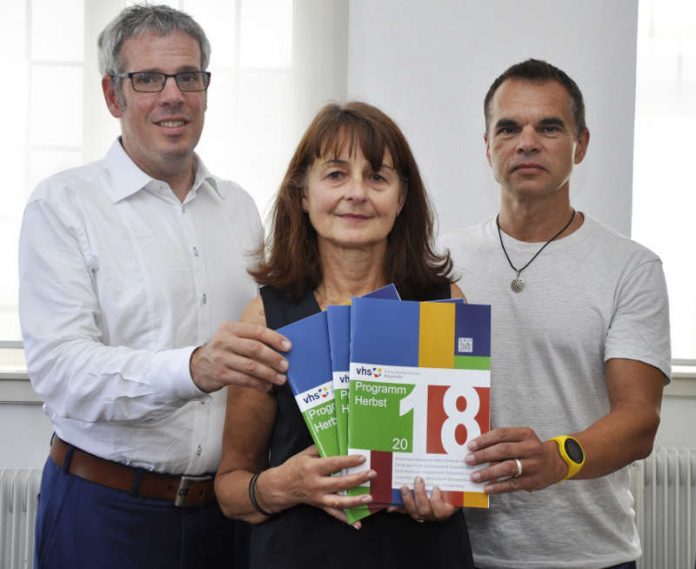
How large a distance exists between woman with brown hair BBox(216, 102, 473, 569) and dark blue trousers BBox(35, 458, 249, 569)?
1.10 ft

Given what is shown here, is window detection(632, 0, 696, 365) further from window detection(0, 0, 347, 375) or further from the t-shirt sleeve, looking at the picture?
the t-shirt sleeve

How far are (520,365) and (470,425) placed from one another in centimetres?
A: 49

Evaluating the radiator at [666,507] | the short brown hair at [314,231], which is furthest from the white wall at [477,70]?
the short brown hair at [314,231]

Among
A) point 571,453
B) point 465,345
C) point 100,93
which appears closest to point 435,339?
point 465,345

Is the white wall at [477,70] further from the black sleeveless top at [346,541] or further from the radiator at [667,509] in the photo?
the black sleeveless top at [346,541]

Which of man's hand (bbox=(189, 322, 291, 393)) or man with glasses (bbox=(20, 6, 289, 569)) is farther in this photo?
man with glasses (bbox=(20, 6, 289, 569))

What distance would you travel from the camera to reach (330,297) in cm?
169

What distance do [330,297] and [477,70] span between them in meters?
1.72

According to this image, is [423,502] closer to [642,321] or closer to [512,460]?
[512,460]

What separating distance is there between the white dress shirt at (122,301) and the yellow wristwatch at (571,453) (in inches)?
27.8

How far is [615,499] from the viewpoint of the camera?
1.92 meters

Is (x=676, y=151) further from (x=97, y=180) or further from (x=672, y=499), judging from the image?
(x=97, y=180)

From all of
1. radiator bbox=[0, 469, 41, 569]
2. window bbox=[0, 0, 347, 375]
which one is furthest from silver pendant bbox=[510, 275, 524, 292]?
radiator bbox=[0, 469, 41, 569]

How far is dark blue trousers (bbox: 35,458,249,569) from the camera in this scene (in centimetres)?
187
